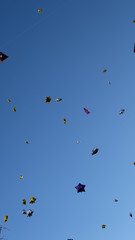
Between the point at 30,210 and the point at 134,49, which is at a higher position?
the point at 134,49

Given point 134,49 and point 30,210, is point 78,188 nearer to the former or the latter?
point 30,210

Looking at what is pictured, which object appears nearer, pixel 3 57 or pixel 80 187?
pixel 3 57

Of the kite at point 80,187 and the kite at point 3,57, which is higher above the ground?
the kite at point 3,57

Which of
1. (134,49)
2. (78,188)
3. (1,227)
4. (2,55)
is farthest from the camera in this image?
(1,227)

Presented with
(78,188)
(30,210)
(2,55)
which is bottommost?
(30,210)

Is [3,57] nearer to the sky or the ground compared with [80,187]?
nearer to the sky

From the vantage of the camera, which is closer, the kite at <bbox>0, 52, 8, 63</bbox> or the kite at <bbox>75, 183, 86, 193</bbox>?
the kite at <bbox>0, 52, 8, 63</bbox>

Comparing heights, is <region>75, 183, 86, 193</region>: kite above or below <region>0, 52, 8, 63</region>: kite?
below

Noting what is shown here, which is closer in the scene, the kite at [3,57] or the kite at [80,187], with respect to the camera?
the kite at [3,57]

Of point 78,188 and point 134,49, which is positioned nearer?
point 134,49

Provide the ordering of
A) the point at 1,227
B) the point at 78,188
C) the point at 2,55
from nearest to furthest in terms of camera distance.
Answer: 1. the point at 2,55
2. the point at 78,188
3. the point at 1,227

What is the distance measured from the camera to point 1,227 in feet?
113

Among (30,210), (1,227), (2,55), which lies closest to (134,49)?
(2,55)

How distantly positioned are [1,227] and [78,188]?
22040 millimetres
